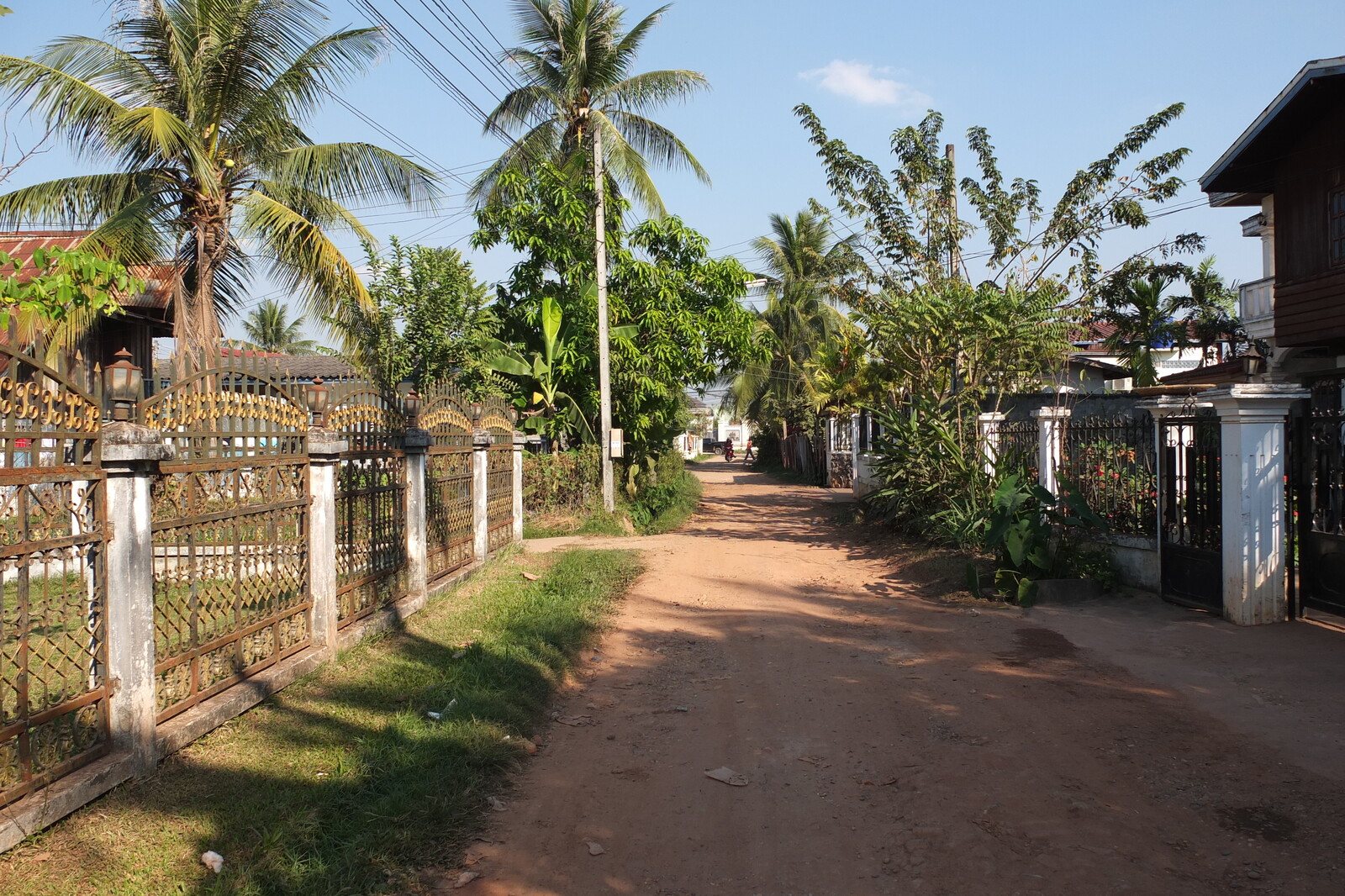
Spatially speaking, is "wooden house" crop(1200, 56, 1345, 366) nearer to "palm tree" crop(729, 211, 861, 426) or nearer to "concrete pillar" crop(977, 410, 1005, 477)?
"concrete pillar" crop(977, 410, 1005, 477)

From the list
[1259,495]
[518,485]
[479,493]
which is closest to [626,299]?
[518,485]

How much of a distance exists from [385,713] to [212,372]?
242 centimetres

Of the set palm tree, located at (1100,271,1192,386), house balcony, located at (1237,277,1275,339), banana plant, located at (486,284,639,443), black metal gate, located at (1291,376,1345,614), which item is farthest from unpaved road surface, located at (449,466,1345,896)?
palm tree, located at (1100,271,1192,386)

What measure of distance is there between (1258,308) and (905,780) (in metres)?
15.7

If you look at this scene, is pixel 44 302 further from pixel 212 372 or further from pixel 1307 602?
pixel 1307 602

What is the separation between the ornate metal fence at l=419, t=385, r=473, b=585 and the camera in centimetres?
996

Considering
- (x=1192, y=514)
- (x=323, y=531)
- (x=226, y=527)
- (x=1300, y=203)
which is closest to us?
(x=226, y=527)

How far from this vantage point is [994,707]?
6.31 metres

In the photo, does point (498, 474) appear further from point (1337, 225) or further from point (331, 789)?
point (1337, 225)

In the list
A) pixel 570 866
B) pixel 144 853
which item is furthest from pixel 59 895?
pixel 570 866

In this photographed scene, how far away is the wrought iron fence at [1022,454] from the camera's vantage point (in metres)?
11.9

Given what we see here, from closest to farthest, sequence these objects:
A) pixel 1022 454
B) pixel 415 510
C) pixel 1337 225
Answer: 1. pixel 415 510
2. pixel 1022 454
3. pixel 1337 225

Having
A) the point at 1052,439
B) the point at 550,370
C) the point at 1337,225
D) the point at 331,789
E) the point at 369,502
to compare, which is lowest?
the point at 331,789

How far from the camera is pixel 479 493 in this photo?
11961 mm
